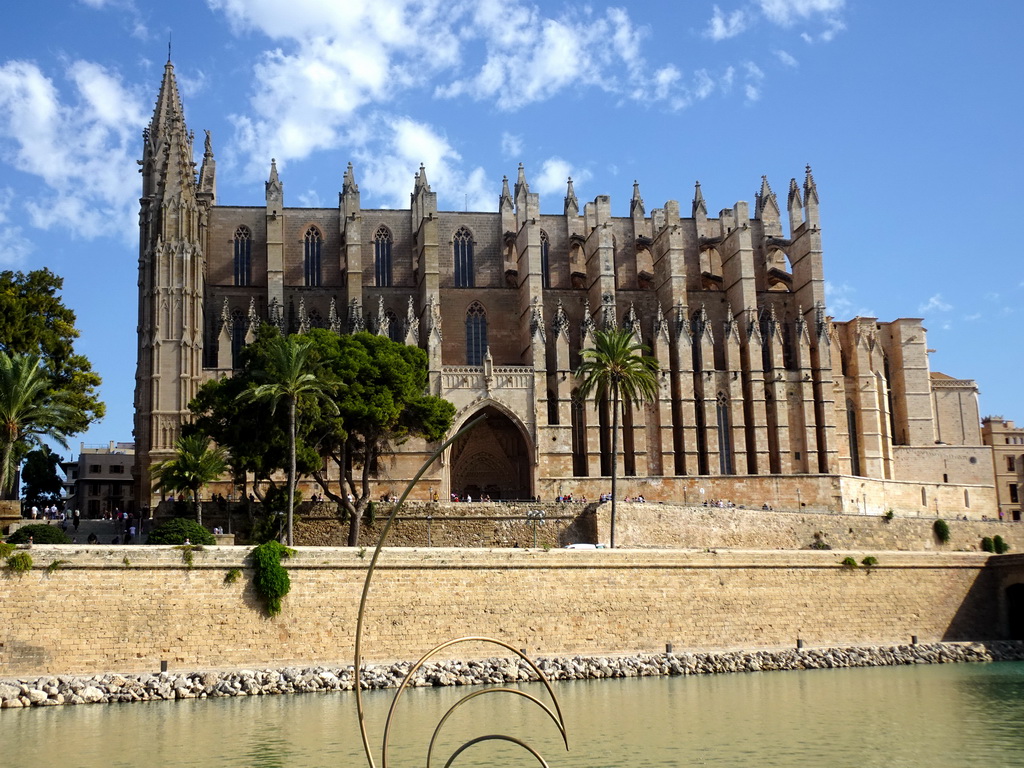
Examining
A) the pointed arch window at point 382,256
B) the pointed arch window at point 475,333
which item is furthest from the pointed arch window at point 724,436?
the pointed arch window at point 382,256

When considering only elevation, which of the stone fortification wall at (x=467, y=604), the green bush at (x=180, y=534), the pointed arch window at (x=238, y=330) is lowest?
the stone fortification wall at (x=467, y=604)

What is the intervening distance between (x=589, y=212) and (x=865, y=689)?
34853 mm

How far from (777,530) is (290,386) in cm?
1966

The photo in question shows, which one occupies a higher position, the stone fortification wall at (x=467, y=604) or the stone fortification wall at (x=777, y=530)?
the stone fortification wall at (x=777, y=530)

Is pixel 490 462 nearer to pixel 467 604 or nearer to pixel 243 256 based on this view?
pixel 243 256

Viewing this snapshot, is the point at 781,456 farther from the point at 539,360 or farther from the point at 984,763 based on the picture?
the point at 984,763

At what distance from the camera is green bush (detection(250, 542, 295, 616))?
30.0 m

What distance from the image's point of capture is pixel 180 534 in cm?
3441

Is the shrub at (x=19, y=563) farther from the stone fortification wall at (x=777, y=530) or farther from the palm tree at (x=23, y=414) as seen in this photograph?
the stone fortification wall at (x=777, y=530)

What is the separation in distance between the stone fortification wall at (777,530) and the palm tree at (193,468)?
13085 millimetres

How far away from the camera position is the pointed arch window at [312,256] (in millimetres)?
57406

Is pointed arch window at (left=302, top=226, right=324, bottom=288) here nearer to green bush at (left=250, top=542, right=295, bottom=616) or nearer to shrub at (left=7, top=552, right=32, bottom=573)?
green bush at (left=250, top=542, right=295, bottom=616)

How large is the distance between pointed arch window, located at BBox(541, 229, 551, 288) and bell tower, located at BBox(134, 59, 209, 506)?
1685cm

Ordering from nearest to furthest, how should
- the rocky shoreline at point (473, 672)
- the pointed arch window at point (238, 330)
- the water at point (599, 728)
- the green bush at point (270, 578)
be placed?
the water at point (599, 728) → the rocky shoreline at point (473, 672) → the green bush at point (270, 578) → the pointed arch window at point (238, 330)
